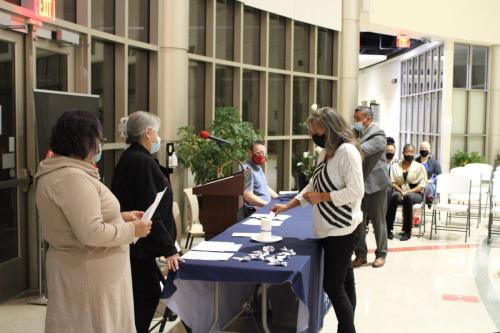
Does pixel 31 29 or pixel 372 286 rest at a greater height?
pixel 31 29

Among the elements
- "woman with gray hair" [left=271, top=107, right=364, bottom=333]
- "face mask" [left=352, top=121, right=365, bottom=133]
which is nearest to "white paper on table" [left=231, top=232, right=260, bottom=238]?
"woman with gray hair" [left=271, top=107, right=364, bottom=333]

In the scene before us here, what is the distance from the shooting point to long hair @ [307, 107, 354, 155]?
12.7ft

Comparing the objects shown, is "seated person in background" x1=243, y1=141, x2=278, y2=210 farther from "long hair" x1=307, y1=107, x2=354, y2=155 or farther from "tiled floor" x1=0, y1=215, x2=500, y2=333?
"long hair" x1=307, y1=107, x2=354, y2=155

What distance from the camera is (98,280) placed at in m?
2.55

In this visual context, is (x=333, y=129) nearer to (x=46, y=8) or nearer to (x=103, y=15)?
(x=46, y=8)

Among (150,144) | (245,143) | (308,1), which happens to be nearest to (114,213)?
(150,144)

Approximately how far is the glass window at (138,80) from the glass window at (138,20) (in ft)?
0.59

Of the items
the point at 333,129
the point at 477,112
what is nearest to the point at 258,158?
the point at 333,129

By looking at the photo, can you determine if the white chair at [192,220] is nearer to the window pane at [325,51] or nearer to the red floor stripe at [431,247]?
the red floor stripe at [431,247]

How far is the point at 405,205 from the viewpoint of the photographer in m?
8.71

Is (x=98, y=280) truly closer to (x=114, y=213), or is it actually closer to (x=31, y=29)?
(x=114, y=213)

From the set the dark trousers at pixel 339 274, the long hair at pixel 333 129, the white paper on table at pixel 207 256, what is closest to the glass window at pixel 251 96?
the long hair at pixel 333 129

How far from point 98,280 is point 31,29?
3383mm

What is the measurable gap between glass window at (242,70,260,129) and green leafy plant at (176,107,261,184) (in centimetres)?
223
